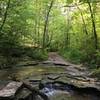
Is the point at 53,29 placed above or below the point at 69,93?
above

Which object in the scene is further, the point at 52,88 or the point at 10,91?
the point at 52,88

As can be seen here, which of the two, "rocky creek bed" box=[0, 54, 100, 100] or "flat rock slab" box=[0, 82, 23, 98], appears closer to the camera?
"flat rock slab" box=[0, 82, 23, 98]

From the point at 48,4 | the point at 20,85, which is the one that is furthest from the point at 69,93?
the point at 48,4

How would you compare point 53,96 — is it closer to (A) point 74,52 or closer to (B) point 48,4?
(A) point 74,52

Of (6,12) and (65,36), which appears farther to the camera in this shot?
(65,36)

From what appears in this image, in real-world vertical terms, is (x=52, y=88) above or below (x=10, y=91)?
below

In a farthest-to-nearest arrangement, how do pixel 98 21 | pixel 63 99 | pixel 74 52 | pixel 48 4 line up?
pixel 48 4 < pixel 74 52 < pixel 98 21 < pixel 63 99

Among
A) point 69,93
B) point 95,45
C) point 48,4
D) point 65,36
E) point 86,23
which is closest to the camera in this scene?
point 69,93

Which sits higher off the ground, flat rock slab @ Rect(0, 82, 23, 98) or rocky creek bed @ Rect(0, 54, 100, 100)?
flat rock slab @ Rect(0, 82, 23, 98)

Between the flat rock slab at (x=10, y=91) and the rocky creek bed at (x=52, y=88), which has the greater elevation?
the flat rock slab at (x=10, y=91)

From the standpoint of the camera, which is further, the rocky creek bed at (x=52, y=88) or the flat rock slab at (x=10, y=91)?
the rocky creek bed at (x=52, y=88)

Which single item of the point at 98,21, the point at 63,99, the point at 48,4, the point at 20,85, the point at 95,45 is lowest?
the point at 63,99

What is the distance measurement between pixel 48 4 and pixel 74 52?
880 centimetres

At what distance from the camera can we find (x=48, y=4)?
32719 mm
